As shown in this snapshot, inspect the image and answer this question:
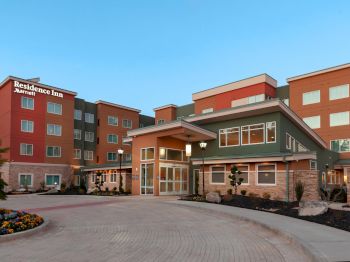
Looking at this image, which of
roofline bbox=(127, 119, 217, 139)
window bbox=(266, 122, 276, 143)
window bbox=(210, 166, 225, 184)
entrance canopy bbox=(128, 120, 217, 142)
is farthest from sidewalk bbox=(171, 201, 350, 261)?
entrance canopy bbox=(128, 120, 217, 142)

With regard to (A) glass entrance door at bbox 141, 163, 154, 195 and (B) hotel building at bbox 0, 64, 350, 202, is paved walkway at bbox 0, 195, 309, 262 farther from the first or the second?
(A) glass entrance door at bbox 141, 163, 154, 195

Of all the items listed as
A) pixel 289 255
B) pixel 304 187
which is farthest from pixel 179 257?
pixel 304 187

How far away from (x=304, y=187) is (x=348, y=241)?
1478cm

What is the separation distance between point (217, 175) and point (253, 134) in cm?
424

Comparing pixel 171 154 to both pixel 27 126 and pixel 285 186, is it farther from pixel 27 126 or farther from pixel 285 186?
pixel 27 126

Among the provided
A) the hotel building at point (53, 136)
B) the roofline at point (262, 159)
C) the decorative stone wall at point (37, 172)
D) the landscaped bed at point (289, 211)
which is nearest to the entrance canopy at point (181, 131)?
the roofline at point (262, 159)

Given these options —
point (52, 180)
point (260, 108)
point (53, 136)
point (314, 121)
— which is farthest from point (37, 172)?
point (314, 121)

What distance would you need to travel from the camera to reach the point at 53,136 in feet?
154

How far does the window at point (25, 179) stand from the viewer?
139 feet

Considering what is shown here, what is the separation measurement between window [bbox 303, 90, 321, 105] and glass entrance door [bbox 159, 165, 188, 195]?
73.2 ft

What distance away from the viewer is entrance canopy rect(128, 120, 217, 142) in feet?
89.3

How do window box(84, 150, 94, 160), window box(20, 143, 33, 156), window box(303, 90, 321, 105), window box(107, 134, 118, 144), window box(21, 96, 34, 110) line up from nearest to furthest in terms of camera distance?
window box(20, 143, 33, 156) < window box(21, 96, 34, 110) < window box(303, 90, 321, 105) < window box(84, 150, 94, 160) < window box(107, 134, 118, 144)

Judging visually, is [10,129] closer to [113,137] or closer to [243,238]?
[113,137]

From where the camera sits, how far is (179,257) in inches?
310
